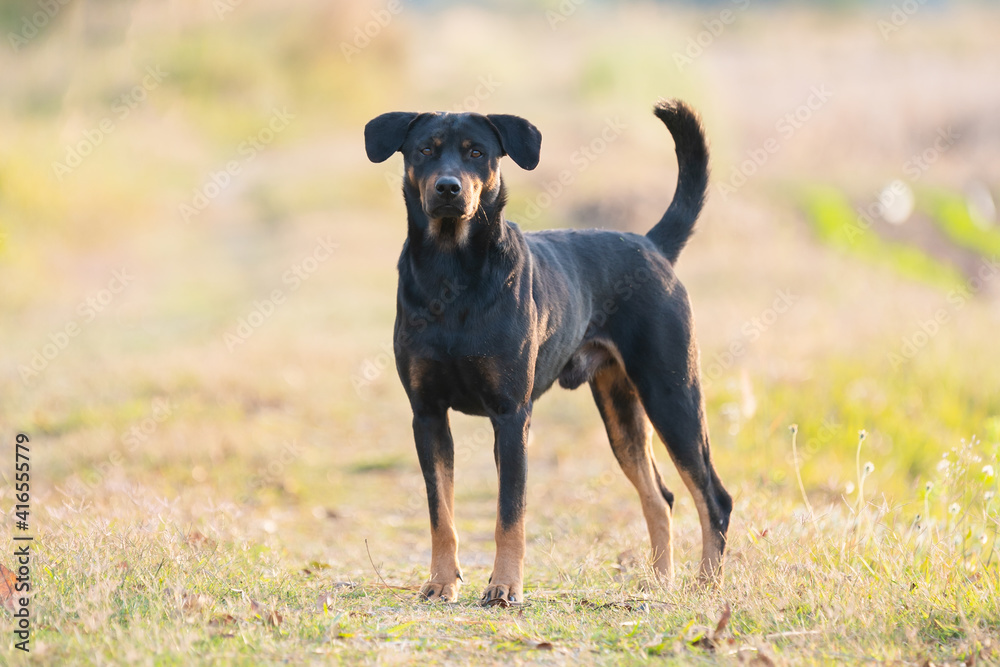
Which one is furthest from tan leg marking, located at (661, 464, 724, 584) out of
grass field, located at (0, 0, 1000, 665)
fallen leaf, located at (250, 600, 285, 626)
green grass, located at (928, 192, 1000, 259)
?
green grass, located at (928, 192, 1000, 259)

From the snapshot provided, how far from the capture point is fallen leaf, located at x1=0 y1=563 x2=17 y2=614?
3.40 metres

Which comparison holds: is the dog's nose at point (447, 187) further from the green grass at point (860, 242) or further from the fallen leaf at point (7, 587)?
the green grass at point (860, 242)

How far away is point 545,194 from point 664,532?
42.8ft

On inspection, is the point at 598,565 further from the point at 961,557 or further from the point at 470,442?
the point at 470,442

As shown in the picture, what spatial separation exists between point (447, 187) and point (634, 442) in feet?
5.29

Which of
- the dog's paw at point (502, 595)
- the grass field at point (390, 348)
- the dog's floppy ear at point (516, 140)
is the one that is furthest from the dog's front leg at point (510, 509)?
the dog's floppy ear at point (516, 140)

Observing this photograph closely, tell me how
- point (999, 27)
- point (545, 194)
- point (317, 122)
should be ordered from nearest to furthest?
point (545, 194) → point (317, 122) → point (999, 27)

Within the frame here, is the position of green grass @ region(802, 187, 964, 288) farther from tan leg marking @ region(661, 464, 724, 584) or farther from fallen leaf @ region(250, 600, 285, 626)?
fallen leaf @ region(250, 600, 285, 626)

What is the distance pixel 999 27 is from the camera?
34000mm

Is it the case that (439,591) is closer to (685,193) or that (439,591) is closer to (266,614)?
(266,614)

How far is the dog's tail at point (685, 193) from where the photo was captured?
5.05 m

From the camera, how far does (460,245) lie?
164 inches

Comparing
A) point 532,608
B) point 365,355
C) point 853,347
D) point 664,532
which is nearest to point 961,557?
point 664,532

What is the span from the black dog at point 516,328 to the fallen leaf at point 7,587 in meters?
1.45
